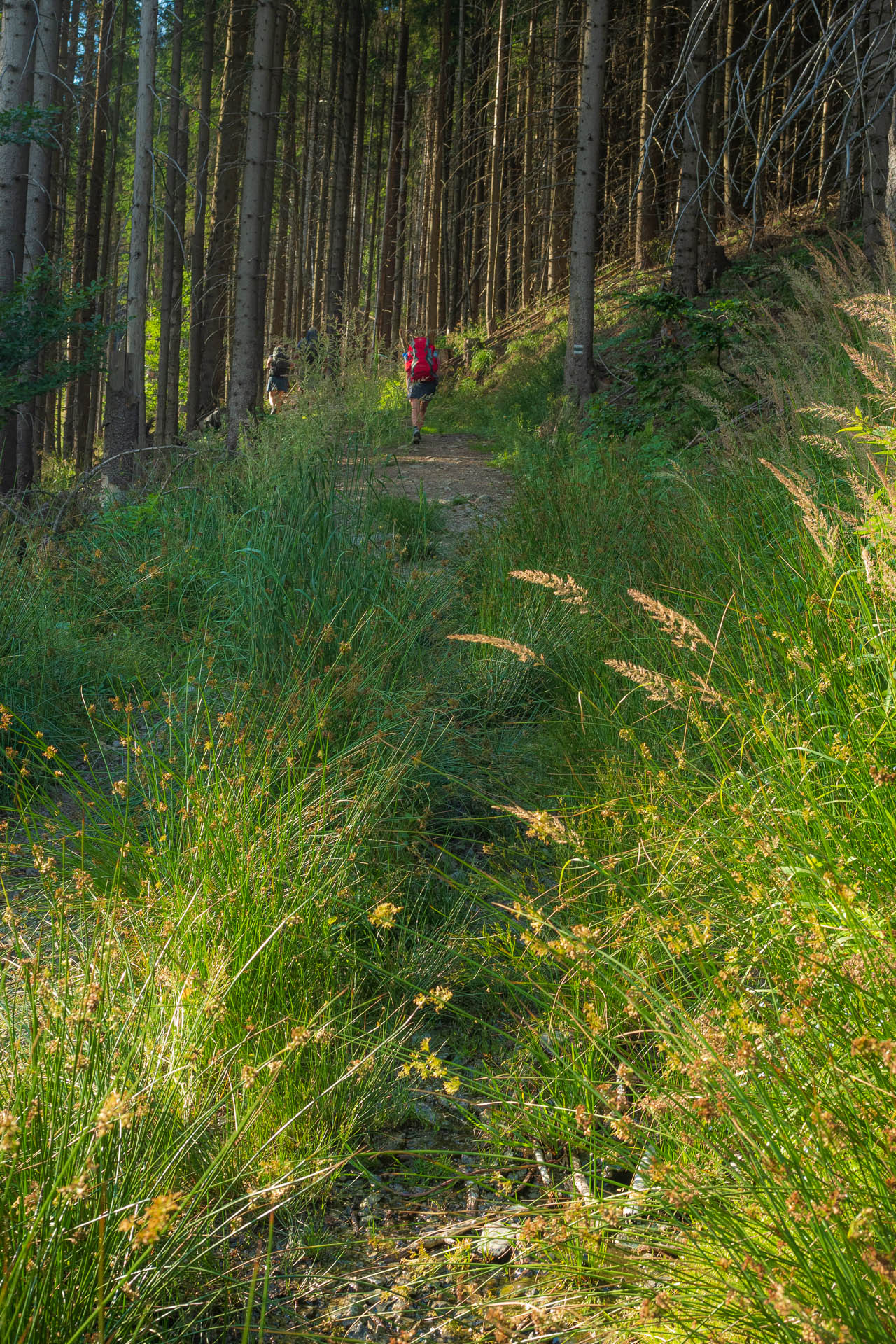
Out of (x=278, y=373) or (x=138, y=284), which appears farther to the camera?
(x=278, y=373)

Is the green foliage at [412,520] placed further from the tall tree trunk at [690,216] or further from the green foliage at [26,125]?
the tall tree trunk at [690,216]

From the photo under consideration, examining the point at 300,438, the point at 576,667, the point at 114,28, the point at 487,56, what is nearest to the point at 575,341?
the point at 300,438

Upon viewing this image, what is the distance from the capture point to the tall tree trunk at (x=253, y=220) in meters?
10.2

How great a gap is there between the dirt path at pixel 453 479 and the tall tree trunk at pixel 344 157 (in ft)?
15.6

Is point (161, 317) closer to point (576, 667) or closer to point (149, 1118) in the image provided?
point (576, 667)

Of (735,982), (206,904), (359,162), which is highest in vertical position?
(359,162)

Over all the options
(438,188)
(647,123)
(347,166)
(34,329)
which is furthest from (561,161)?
(34,329)

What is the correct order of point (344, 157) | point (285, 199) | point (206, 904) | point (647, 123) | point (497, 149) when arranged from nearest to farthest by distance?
point (206, 904) → point (647, 123) → point (497, 149) → point (344, 157) → point (285, 199)

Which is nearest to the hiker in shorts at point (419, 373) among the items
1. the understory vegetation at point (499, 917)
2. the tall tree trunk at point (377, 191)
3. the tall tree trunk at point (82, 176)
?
the tall tree trunk at point (82, 176)

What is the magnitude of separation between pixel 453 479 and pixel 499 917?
888 centimetres

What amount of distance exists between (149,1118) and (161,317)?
65.1 ft

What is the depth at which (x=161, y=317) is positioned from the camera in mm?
19125

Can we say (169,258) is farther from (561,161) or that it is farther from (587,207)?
(587,207)

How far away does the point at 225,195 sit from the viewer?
15.7 meters
